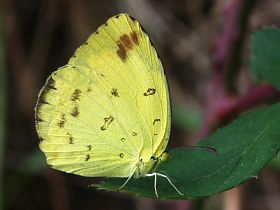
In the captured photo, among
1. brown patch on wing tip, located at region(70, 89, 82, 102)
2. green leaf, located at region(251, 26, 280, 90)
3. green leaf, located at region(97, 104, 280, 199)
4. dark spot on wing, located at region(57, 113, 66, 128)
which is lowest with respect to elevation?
green leaf, located at region(97, 104, 280, 199)

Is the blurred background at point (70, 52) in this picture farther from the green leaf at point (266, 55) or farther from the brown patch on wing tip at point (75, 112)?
the brown patch on wing tip at point (75, 112)

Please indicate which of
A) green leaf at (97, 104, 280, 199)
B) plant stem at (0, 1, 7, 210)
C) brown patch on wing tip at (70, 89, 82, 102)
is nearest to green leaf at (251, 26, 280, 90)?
green leaf at (97, 104, 280, 199)

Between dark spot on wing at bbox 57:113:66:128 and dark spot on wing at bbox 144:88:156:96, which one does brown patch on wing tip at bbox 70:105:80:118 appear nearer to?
dark spot on wing at bbox 57:113:66:128

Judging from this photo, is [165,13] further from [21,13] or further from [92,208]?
[92,208]

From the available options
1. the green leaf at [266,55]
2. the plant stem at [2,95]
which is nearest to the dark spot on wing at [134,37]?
the green leaf at [266,55]

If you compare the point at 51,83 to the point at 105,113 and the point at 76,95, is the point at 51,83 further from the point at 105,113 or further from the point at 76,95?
the point at 105,113

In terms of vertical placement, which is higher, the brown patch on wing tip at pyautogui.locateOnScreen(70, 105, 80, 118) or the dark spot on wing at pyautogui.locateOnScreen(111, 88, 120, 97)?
the dark spot on wing at pyautogui.locateOnScreen(111, 88, 120, 97)

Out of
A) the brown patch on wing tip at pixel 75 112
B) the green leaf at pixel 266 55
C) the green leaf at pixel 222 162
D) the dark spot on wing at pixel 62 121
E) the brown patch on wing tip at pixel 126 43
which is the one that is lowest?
the green leaf at pixel 222 162
